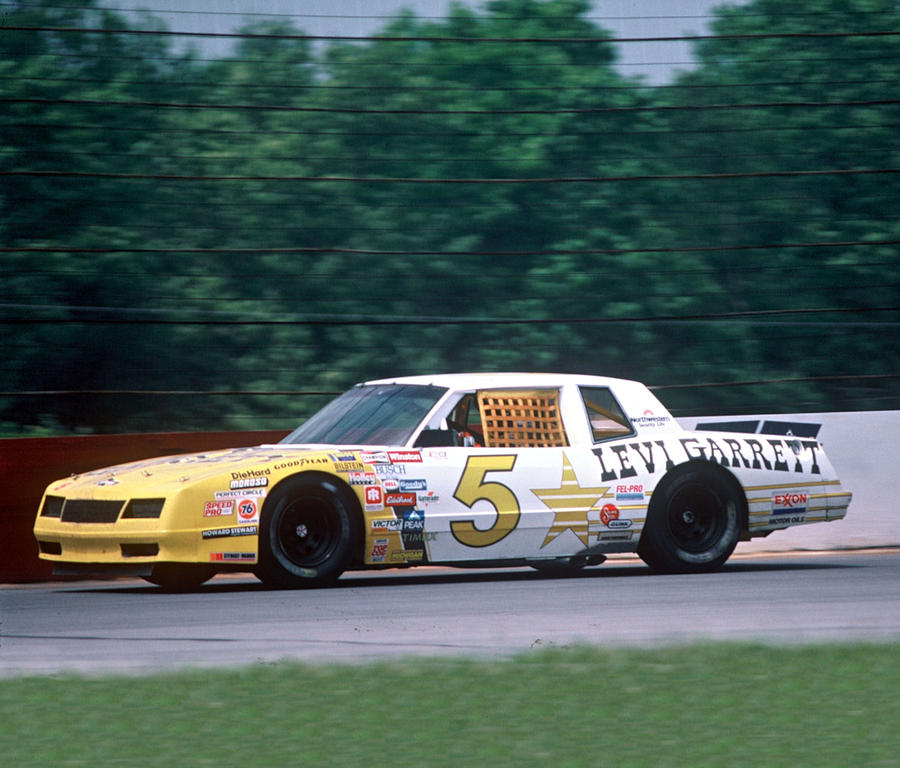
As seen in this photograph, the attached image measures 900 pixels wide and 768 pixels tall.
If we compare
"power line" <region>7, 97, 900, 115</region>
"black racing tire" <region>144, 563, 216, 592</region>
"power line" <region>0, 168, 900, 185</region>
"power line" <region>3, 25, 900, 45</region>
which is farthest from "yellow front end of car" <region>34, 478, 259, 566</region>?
"power line" <region>3, 25, 900, 45</region>

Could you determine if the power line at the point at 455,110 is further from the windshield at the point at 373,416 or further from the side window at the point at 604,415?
the side window at the point at 604,415

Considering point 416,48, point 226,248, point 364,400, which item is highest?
point 416,48

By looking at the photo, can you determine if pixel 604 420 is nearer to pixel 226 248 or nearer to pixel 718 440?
pixel 718 440

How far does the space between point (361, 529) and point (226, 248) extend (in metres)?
3.86

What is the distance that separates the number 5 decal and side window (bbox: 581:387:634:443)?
88 cm

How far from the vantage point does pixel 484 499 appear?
9898 millimetres

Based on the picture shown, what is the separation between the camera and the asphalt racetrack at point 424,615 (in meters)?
6.94

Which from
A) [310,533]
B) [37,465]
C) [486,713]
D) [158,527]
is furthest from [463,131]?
[486,713]

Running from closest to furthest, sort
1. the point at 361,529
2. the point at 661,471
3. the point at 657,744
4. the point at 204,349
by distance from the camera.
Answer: the point at 657,744, the point at 361,529, the point at 661,471, the point at 204,349

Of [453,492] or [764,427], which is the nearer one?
[453,492]

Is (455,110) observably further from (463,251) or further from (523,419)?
(523,419)

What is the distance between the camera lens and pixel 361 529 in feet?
31.2

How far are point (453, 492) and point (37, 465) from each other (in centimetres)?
311

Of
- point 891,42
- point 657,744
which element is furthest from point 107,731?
point 891,42
